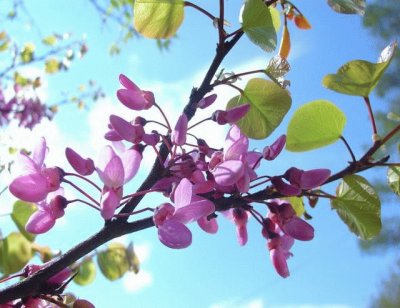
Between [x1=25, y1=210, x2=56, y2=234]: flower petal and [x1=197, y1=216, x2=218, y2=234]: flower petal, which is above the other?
[x1=25, y1=210, x2=56, y2=234]: flower petal

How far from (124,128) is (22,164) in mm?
98

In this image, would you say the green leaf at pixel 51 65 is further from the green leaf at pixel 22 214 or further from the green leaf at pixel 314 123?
the green leaf at pixel 314 123

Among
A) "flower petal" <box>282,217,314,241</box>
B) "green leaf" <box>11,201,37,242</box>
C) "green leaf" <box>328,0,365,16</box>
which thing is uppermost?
"green leaf" <box>328,0,365,16</box>

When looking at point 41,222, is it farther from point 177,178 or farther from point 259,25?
point 259,25

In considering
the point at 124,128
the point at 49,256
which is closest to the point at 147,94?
the point at 124,128

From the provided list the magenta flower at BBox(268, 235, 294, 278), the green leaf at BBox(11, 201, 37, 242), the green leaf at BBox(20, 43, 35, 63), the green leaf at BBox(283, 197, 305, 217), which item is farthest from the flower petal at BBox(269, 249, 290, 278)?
the green leaf at BBox(20, 43, 35, 63)

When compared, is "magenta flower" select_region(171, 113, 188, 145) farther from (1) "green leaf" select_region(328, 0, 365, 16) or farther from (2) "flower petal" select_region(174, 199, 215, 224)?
(1) "green leaf" select_region(328, 0, 365, 16)

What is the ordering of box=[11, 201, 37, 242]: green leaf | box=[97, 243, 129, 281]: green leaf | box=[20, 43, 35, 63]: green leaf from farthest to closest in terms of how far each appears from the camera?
box=[20, 43, 35, 63]: green leaf → box=[97, 243, 129, 281]: green leaf → box=[11, 201, 37, 242]: green leaf

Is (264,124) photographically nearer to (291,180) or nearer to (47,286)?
(291,180)

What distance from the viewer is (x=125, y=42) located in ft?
8.58

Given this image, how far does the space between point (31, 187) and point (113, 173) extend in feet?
0.27

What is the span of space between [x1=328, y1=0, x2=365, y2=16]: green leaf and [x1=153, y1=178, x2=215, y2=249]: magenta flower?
27cm

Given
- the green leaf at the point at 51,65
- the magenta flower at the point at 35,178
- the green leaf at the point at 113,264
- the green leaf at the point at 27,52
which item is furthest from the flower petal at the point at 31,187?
the green leaf at the point at 51,65

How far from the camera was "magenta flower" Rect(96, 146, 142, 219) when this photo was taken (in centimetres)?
40
